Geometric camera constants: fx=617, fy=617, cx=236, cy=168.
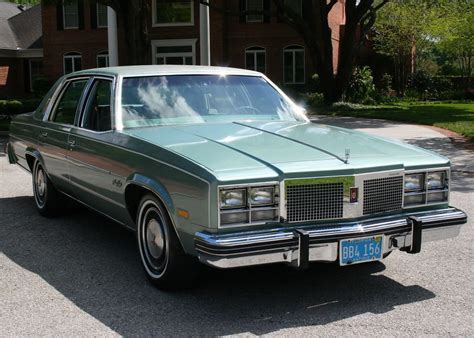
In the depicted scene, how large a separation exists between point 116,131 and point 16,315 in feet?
5.68

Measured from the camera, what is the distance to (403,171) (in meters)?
4.52

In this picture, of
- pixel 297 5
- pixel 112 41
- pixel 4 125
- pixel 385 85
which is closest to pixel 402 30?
pixel 385 85

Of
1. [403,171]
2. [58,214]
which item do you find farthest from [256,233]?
[58,214]

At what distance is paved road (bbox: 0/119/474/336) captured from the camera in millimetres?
4055

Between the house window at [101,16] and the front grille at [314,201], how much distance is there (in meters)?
32.1

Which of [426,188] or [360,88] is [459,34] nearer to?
[360,88]

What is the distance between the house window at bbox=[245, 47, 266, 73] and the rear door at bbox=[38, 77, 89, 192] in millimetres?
26756

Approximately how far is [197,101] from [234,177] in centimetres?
179

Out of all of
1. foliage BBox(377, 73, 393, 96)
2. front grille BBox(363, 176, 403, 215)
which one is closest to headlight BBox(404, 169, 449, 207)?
front grille BBox(363, 176, 403, 215)

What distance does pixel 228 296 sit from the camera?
4625 millimetres

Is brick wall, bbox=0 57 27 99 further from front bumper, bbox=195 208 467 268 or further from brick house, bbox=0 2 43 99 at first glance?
front bumper, bbox=195 208 467 268

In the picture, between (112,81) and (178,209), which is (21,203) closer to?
(112,81)

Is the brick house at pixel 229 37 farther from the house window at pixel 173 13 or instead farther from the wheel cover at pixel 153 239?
the wheel cover at pixel 153 239

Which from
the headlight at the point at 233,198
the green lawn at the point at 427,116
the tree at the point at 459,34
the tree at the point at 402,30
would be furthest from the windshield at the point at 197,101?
the tree at the point at 459,34
